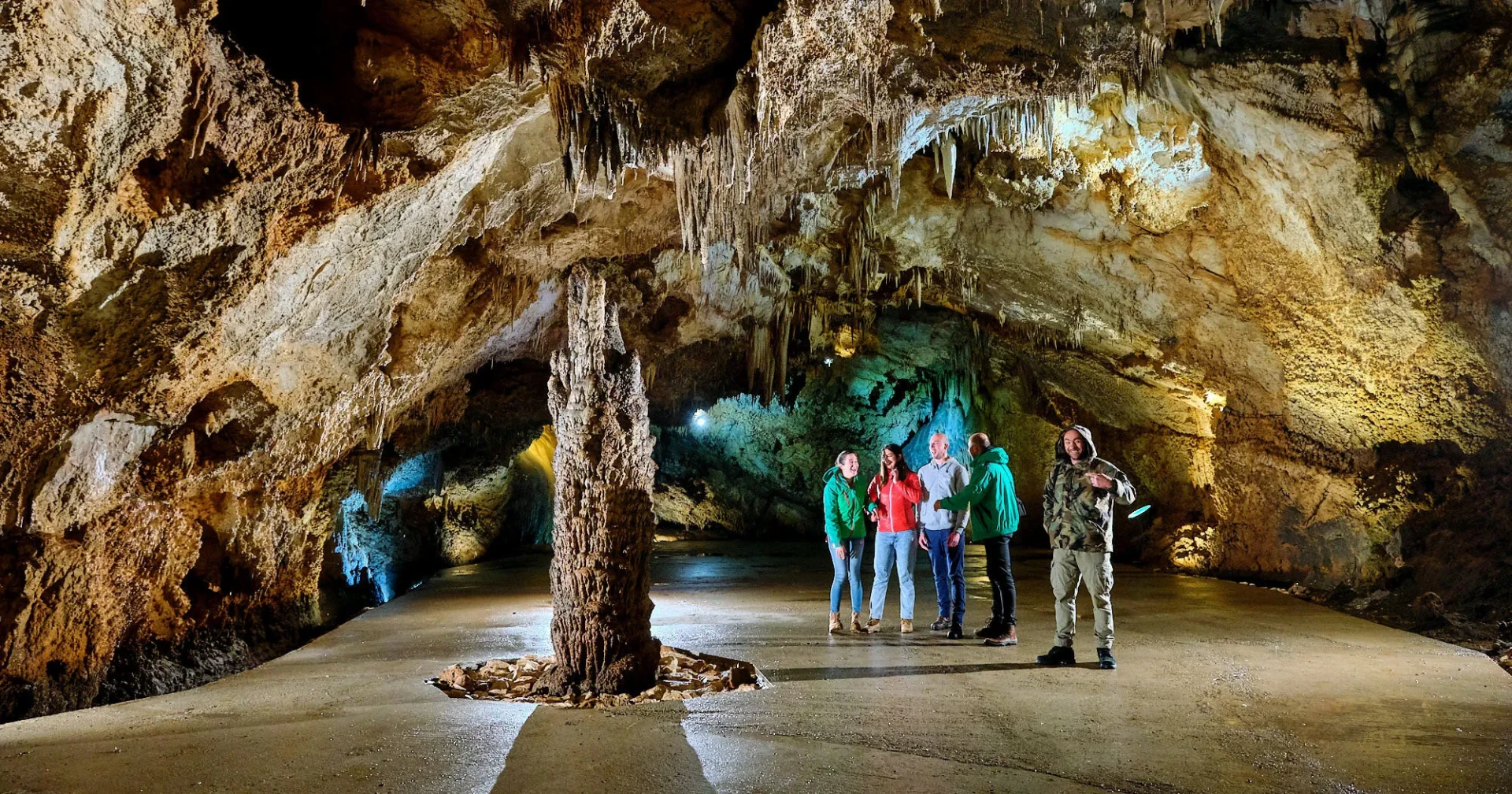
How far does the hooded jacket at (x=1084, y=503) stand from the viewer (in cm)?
519

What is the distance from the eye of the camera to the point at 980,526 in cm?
612


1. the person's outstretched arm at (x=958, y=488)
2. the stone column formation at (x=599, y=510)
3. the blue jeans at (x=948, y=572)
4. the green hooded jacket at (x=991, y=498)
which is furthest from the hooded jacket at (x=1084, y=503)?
the stone column formation at (x=599, y=510)

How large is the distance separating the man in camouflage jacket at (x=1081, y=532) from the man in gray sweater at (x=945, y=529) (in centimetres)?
90

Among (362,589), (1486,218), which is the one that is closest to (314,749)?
(1486,218)

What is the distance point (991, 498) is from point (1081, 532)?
83 centimetres

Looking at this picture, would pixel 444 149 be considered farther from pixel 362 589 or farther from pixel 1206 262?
pixel 362 589

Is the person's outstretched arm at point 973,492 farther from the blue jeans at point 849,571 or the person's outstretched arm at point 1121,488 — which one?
the person's outstretched arm at point 1121,488

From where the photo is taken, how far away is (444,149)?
220 inches

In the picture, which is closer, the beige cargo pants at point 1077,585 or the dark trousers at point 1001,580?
the beige cargo pants at point 1077,585

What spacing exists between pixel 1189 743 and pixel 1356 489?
22.6ft

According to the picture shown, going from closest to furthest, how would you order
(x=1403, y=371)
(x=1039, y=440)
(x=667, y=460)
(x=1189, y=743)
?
(x=1189, y=743) → (x=1403, y=371) → (x=1039, y=440) → (x=667, y=460)

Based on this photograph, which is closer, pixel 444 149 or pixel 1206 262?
pixel 444 149

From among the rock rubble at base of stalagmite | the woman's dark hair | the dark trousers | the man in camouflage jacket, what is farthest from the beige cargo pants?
the rock rubble at base of stalagmite

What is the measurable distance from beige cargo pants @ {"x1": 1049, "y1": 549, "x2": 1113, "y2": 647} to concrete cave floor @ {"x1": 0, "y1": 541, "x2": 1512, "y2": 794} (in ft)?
0.83
